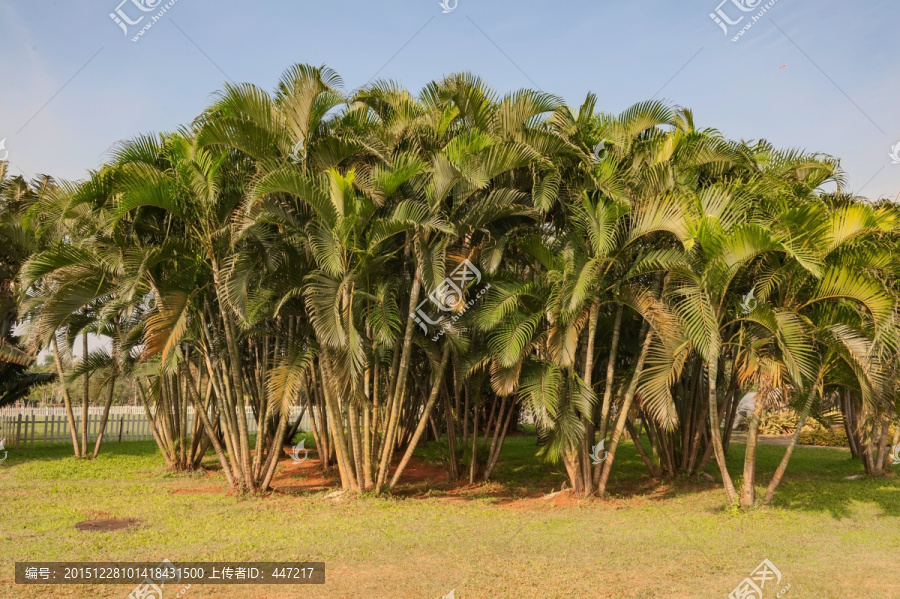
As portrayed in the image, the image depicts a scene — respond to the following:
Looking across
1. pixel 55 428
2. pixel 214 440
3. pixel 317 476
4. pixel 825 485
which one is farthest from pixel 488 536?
pixel 55 428

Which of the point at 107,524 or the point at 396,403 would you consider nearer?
the point at 107,524

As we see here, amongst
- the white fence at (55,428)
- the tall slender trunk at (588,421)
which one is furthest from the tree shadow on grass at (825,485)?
the white fence at (55,428)

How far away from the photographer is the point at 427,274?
32.3 feet

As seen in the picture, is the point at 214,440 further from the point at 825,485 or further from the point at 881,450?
the point at 881,450

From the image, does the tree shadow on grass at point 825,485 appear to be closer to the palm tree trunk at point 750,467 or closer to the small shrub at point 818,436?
the palm tree trunk at point 750,467

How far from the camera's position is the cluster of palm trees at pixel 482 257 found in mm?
9078

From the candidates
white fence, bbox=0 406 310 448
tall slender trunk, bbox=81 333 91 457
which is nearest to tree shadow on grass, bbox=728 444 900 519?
white fence, bbox=0 406 310 448

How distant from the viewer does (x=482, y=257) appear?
10.5m

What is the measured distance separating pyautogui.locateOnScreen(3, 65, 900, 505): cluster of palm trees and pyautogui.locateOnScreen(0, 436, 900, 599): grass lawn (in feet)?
2.88

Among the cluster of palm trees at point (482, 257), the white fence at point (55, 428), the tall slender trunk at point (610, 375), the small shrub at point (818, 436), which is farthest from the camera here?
the small shrub at point (818, 436)

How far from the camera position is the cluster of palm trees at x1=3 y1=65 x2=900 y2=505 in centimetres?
908

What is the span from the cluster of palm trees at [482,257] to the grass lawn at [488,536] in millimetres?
877

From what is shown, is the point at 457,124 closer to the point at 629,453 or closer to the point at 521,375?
the point at 521,375

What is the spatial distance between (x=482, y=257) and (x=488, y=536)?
4.09m
